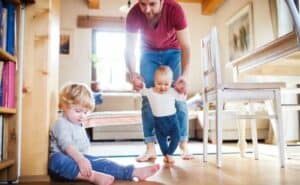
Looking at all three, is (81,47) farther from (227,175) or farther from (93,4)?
(227,175)

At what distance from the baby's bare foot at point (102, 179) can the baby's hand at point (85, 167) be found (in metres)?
0.03

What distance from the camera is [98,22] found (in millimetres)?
5258

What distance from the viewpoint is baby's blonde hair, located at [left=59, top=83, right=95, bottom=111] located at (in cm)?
151

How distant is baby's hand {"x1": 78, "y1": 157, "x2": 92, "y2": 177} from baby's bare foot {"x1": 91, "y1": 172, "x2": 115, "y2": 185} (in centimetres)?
3

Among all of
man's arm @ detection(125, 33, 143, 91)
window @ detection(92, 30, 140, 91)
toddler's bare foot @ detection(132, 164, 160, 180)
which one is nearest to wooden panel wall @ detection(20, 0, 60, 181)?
toddler's bare foot @ detection(132, 164, 160, 180)

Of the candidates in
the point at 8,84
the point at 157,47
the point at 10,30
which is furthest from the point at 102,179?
the point at 157,47

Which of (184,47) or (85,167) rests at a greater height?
(184,47)

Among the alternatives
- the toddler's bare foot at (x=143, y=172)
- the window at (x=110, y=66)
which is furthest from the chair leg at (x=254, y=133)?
the window at (x=110, y=66)

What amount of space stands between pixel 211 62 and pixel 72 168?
1.14 meters

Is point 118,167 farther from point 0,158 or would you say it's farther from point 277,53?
point 277,53

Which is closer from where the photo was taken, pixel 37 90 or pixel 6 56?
pixel 6 56

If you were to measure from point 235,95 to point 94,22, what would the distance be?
3.70 m

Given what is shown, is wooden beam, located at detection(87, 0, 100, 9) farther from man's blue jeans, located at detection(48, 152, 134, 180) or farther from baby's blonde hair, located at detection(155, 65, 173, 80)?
man's blue jeans, located at detection(48, 152, 134, 180)

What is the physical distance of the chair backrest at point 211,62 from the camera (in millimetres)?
2029
